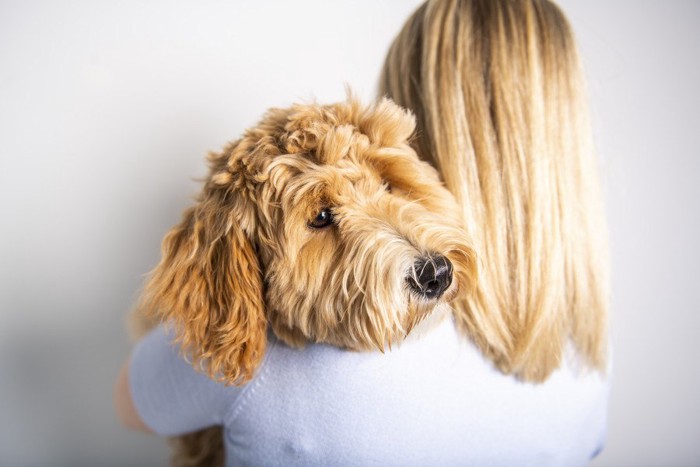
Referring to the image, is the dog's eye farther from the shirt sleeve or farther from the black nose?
the shirt sleeve

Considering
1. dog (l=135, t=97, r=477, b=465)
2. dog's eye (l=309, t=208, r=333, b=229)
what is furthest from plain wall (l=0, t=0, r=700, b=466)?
dog's eye (l=309, t=208, r=333, b=229)

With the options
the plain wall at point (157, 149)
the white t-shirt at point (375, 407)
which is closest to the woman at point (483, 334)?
the white t-shirt at point (375, 407)

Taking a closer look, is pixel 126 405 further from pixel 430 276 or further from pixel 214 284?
pixel 430 276

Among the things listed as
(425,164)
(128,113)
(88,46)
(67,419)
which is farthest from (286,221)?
(67,419)

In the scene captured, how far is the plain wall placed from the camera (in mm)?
1583

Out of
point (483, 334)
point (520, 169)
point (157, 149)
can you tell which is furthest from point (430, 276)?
point (157, 149)

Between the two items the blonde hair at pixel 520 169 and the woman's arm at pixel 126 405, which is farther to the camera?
the woman's arm at pixel 126 405

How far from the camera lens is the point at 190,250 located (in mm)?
1150

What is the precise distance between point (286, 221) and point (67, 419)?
153cm

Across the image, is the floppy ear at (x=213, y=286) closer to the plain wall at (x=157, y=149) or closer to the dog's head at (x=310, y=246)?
the dog's head at (x=310, y=246)

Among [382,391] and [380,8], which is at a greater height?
[380,8]

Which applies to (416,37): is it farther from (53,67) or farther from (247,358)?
(53,67)

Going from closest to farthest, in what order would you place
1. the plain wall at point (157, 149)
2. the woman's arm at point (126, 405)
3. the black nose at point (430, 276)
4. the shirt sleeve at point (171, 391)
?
the black nose at point (430, 276), the shirt sleeve at point (171, 391), the woman's arm at point (126, 405), the plain wall at point (157, 149)

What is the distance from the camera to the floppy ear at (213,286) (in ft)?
3.59
